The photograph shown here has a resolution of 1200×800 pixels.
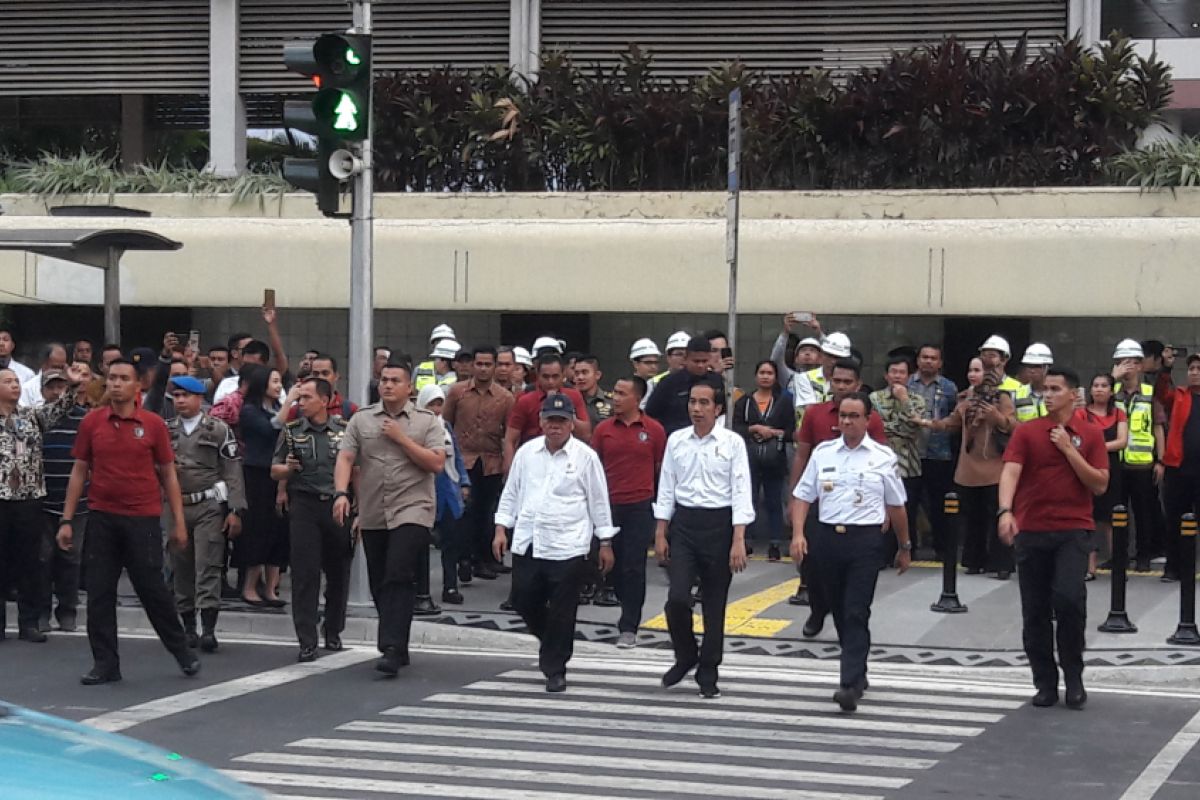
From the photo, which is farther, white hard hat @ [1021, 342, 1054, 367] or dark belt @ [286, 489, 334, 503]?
white hard hat @ [1021, 342, 1054, 367]

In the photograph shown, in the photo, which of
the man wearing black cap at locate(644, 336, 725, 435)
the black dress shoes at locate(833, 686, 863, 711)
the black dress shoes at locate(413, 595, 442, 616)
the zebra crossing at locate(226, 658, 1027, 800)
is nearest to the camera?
the zebra crossing at locate(226, 658, 1027, 800)

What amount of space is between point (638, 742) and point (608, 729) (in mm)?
385

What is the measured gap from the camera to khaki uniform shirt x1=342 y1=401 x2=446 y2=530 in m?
12.0

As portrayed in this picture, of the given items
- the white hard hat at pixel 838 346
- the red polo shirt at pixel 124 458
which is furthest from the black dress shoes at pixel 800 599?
the red polo shirt at pixel 124 458

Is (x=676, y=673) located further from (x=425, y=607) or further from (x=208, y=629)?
(x=208, y=629)

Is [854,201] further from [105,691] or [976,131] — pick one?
[105,691]

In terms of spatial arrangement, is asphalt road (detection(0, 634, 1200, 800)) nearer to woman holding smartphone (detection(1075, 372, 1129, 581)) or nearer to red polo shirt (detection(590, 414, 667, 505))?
red polo shirt (detection(590, 414, 667, 505))

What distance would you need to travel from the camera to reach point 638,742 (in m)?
9.86

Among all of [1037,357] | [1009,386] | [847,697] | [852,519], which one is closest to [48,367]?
[852,519]

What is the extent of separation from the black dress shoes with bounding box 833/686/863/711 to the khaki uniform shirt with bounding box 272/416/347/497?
3.68m

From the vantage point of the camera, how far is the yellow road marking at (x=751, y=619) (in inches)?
531

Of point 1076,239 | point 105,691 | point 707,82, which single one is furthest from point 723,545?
point 707,82

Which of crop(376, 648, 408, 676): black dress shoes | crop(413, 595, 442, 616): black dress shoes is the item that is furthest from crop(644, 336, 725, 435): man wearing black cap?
crop(376, 648, 408, 676): black dress shoes

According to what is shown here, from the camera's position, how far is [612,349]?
1986 cm
